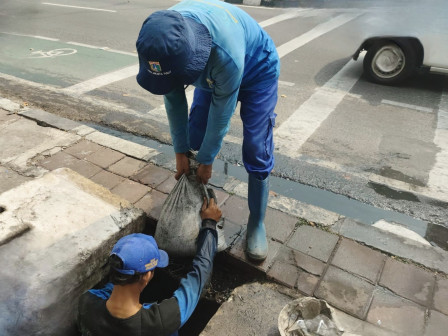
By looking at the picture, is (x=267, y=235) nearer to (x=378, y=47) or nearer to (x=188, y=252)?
(x=188, y=252)

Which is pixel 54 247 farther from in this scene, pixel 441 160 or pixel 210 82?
pixel 441 160

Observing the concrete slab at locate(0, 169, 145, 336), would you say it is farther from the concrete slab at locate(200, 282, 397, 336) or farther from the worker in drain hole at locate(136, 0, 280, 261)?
the concrete slab at locate(200, 282, 397, 336)

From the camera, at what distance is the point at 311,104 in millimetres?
5184

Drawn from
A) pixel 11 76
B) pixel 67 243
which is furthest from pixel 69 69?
pixel 67 243

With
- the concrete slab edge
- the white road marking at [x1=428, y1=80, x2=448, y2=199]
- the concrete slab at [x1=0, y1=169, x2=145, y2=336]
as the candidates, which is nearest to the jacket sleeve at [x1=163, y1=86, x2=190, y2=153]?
the concrete slab at [x1=0, y1=169, x2=145, y2=336]

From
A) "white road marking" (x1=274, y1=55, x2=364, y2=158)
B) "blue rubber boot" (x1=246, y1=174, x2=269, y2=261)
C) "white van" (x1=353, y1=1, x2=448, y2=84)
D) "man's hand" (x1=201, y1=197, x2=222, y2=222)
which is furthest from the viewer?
"white van" (x1=353, y1=1, x2=448, y2=84)

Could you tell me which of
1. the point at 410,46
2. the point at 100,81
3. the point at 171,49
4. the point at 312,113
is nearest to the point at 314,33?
the point at 410,46

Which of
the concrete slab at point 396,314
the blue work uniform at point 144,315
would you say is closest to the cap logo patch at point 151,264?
the blue work uniform at point 144,315

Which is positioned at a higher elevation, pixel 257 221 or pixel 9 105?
pixel 257 221

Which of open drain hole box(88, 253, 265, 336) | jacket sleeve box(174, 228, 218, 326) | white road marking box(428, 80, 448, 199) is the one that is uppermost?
jacket sleeve box(174, 228, 218, 326)

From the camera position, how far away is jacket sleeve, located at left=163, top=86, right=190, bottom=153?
6.95ft

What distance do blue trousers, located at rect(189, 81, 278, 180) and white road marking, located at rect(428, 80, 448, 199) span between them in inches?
82.7

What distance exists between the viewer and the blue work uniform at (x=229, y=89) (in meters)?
1.75

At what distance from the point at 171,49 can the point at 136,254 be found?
92cm
